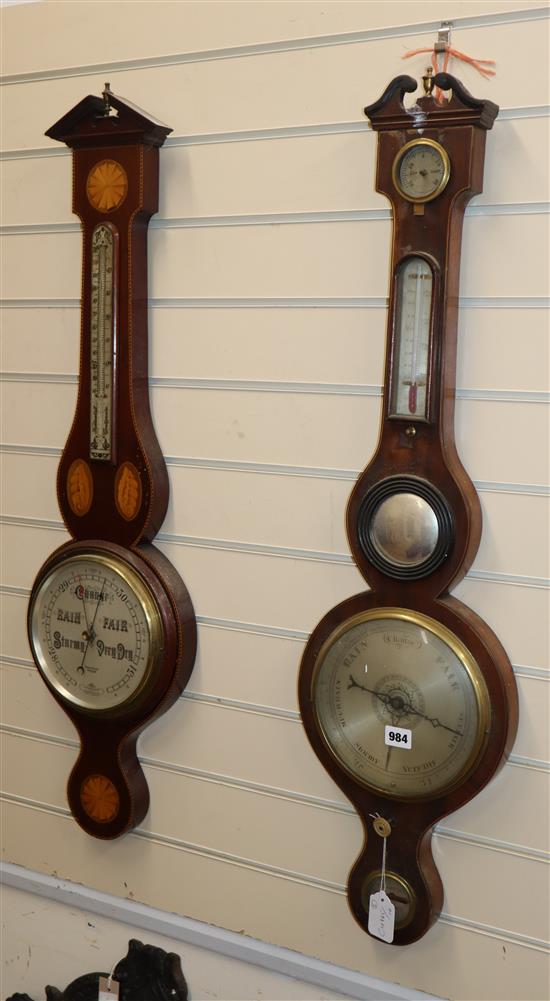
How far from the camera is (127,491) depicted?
1848 millimetres

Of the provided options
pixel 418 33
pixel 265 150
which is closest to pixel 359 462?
pixel 265 150

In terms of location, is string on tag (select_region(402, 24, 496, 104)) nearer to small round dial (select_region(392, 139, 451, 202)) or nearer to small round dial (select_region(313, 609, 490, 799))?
small round dial (select_region(392, 139, 451, 202))

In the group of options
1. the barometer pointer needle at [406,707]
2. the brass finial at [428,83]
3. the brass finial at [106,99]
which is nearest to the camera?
the brass finial at [428,83]

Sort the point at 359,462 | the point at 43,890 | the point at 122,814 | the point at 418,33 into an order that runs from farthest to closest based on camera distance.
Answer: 1. the point at 43,890
2. the point at 122,814
3. the point at 359,462
4. the point at 418,33

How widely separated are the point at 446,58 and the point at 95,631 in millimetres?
1138

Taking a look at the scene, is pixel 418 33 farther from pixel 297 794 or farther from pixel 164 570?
pixel 297 794

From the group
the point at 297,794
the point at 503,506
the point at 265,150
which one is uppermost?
the point at 265,150

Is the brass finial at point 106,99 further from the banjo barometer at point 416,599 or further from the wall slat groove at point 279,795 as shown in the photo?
the wall slat groove at point 279,795

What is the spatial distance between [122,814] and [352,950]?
492 millimetres

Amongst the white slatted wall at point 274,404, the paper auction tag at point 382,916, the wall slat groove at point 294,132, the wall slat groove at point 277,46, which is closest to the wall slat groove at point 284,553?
the white slatted wall at point 274,404

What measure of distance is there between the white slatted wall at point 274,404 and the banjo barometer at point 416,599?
0.06m

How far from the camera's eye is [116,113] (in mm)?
1839

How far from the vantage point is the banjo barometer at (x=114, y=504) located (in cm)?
179

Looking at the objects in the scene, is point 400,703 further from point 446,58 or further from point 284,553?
point 446,58
